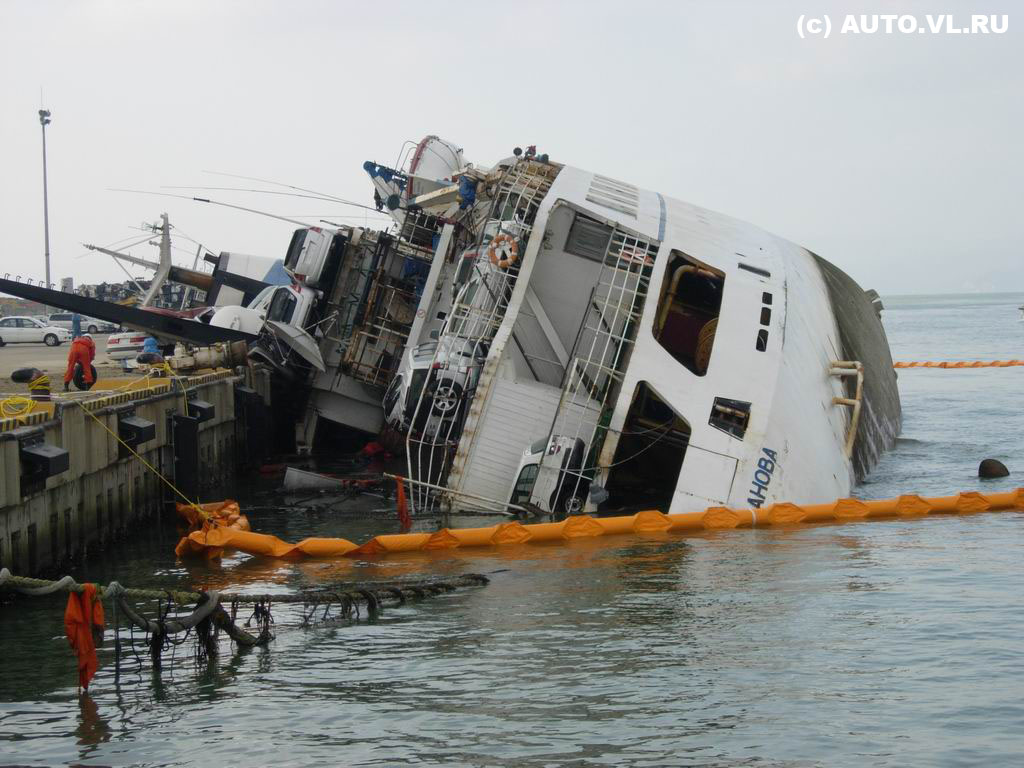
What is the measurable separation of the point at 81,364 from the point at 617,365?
10023 millimetres

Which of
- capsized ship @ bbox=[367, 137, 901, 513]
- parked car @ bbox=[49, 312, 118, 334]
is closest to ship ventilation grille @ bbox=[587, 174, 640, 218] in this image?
capsized ship @ bbox=[367, 137, 901, 513]

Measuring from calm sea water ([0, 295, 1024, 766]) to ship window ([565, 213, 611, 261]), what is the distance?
273 inches

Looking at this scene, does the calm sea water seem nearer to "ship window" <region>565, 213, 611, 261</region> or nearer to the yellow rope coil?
the yellow rope coil

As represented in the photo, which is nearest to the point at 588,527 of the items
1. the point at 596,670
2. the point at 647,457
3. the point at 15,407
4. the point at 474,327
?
the point at 474,327

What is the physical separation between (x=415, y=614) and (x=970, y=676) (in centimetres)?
550

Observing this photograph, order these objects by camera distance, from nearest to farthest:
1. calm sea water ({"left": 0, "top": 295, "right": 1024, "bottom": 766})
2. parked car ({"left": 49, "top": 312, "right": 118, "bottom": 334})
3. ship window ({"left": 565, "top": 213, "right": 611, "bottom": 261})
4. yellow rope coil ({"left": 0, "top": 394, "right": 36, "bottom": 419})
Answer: calm sea water ({"left": 0, "top": 295, "right": 1024, "bottom": 766}) → yellow rope coil ({"left": 0, "top": 394, "right": 36, "bottom": 419}) → ship window ({"left": 565, "top": 213, "right": 611, "bottom": 261}) → parked car ({"left": 49, "top": 312, "right": 118, "bottom": 334})

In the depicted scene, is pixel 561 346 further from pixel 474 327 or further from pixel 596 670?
pixel 596 670

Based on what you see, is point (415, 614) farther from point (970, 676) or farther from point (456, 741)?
point (970, 676)

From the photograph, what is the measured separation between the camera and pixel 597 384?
17812mm

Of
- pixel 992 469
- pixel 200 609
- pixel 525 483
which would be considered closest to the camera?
pixel 200 609

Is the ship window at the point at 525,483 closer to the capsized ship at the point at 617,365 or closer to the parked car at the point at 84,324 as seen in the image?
the capsized ship at the point at 617,365

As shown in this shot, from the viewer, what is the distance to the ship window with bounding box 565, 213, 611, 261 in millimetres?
20812

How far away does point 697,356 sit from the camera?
19531mm

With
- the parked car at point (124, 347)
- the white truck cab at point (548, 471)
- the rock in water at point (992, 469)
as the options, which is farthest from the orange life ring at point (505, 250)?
the parked car at point (124, 347)
